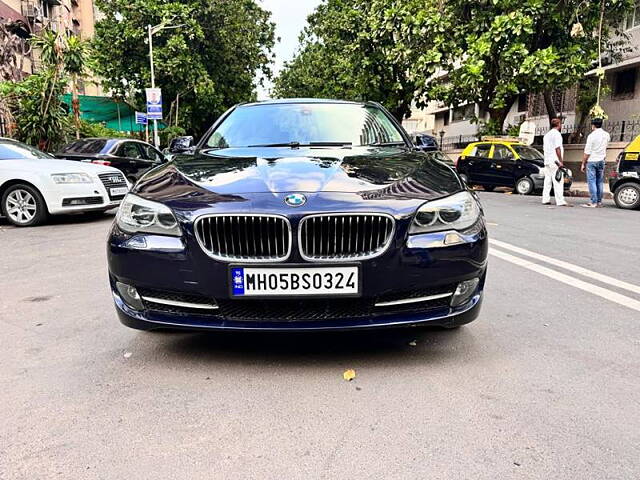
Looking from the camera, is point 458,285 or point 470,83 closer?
point 458,285

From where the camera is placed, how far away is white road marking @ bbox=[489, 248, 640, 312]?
14.1 ft

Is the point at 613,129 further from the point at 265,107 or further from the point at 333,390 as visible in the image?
the point at 333,390

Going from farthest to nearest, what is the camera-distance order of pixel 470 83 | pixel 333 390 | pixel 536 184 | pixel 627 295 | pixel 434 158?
pixel 470 83 < pixel 536 184 < pixel 627 295 < pixel 434 158 < pixel 333 390

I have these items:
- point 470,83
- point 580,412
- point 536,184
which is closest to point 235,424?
point 580,412

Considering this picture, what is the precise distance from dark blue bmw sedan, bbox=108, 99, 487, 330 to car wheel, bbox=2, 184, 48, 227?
6.45 meters

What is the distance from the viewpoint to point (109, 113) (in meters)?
27.6

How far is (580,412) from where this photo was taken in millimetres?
2477

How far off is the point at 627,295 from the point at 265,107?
3.37 meters

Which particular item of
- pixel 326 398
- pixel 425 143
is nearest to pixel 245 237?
pixel 326 398

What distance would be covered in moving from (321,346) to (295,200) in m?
0.96

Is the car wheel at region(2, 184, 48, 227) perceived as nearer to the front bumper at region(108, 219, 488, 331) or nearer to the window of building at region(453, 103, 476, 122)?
the front bumper at region(108, 219, 488, 331)

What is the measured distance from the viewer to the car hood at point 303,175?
2.88m

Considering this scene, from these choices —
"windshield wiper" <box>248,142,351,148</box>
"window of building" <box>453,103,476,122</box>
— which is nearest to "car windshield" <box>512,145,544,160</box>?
"windshield wiper" <box>248,142,351,148</box>

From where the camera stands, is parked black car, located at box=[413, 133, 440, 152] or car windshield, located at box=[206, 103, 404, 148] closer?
car windshield, located at box=[206, 103, 404, 148]
